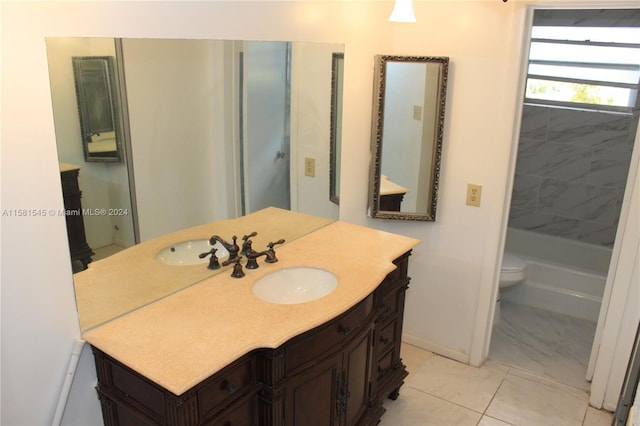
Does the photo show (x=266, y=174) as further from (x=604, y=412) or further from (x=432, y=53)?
(x=604, y=412)

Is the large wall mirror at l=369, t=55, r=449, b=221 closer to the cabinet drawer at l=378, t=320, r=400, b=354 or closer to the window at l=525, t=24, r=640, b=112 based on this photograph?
the cabinet drawer at l=378, t=320, r=400, b=354

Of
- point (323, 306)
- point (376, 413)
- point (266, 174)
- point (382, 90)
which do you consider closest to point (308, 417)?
point (323, 306)

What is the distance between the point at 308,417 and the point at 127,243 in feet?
2.89

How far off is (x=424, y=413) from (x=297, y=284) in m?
0.98

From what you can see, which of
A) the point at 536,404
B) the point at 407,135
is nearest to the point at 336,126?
the point at 407,135

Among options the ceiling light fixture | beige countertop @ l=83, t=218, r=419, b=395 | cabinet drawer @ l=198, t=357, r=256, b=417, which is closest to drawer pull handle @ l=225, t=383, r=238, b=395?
cabinet drawer @ l=198, t=357, r=256, b=417

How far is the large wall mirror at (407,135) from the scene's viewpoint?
261 cm

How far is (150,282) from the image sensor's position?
1812mm

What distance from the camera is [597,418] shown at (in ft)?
8.25

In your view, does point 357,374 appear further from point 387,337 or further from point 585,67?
point 585,67

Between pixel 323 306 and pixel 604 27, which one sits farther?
pixel 604 27

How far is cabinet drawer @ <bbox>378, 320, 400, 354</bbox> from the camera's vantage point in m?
2.37

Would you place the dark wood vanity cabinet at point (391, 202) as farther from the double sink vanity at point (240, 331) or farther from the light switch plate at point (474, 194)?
the double sink vanity at point (240, 331)

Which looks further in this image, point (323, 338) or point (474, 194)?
point (474, 194)
